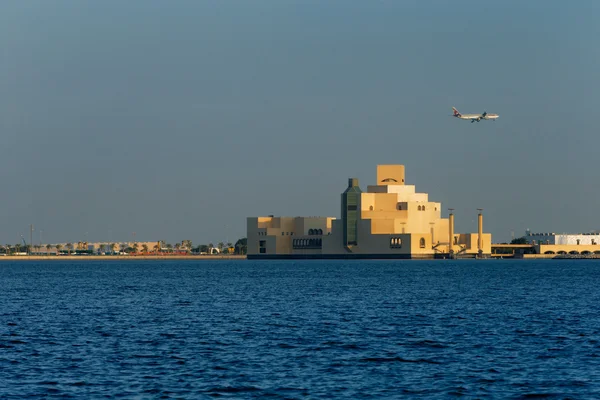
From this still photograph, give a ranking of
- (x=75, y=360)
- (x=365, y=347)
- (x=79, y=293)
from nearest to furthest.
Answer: (x=75, y=360) → (x=365, y=347) → (x=79, y=293)

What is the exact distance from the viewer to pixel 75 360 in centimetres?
4125

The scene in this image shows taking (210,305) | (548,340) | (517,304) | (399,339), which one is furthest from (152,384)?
(517,304)

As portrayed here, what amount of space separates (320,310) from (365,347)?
22.2 m

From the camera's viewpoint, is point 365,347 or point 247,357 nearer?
point 247,357

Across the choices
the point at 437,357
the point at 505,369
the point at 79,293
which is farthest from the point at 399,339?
the point at 79,293

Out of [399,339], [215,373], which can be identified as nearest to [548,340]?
[399,339]

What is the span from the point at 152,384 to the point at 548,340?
21207mm

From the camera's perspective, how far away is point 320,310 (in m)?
67.9

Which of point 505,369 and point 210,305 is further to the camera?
point 210,305

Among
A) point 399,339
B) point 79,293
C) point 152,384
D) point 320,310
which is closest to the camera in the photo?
point 152,384

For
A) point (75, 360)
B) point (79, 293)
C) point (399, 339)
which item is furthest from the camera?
point (79, 293)

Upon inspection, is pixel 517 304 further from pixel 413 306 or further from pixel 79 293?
pixel 79 293

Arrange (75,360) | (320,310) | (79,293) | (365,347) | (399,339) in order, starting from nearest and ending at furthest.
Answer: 1. (75,360)
2. (365,347)
3. (399,339)
4. (320,310)
5. (79,293)

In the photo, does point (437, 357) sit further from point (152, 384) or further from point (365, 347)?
point (152, 384)
